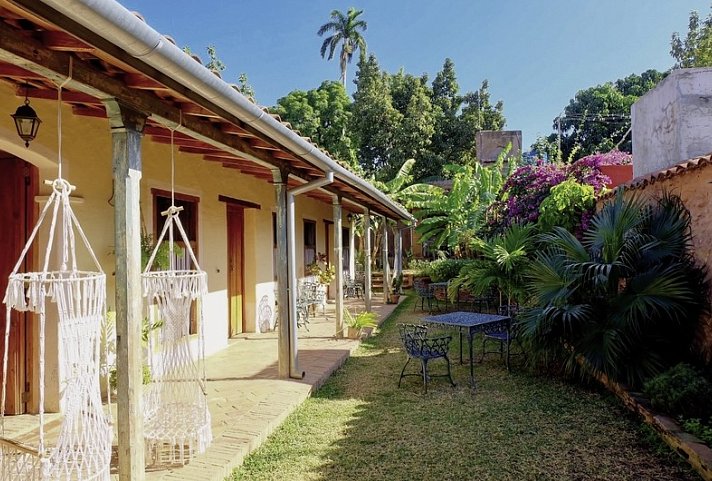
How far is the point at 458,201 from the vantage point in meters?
17.1

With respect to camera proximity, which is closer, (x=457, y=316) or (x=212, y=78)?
(x=212, y=78)

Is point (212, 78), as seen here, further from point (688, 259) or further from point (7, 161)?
point (688, 259)

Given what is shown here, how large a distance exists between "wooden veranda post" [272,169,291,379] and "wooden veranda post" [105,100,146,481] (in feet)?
9.56

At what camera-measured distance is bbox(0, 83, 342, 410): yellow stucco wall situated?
15.9 ft

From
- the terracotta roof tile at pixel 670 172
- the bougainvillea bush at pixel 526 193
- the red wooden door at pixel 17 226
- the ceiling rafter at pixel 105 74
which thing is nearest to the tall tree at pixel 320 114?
the bougainvillea bush at pixel 526 193

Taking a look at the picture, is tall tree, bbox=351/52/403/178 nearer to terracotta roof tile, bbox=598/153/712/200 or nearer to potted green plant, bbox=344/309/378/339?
potted green plant, bbox=344/309/378/339

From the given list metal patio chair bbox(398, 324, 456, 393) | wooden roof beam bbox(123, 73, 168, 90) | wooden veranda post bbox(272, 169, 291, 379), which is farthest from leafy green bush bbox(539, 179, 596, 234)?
wooden roof beam bbox(123, 73, 168, 90)

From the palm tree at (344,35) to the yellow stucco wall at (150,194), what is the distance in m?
36.3

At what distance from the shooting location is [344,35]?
43656 millimetres

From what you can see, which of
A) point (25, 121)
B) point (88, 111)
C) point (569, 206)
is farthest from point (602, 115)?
point (25, 121)

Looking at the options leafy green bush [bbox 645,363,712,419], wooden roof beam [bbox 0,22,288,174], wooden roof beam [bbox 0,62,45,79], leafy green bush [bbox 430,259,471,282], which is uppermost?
wooden roof beam [bbox 0,62,45,79]

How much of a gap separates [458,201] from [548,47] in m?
11.3

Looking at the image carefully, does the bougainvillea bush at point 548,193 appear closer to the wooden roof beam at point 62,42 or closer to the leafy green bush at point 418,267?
the leafy green bush at point 418,267

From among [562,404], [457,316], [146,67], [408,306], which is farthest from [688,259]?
[408,306]
